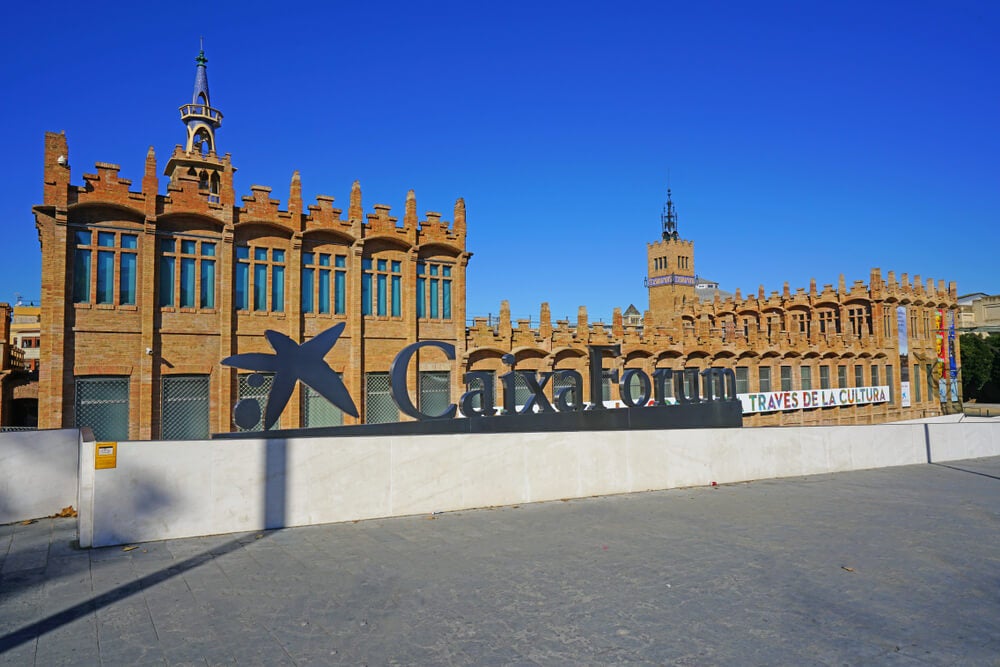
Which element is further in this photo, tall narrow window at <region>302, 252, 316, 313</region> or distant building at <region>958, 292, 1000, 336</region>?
distant building at <region>958, 292, 1000, 336</region>

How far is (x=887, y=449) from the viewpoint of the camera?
21.0 m

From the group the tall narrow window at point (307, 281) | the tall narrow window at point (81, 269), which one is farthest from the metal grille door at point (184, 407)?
the tall narrow window at point (307, 281)

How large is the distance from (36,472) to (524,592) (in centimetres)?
968

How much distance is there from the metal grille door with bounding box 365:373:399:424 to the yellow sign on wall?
19806 mm

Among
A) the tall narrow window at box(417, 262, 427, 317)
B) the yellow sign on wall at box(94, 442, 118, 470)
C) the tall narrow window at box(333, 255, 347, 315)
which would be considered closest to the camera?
the yellow sign on wall at box(94, 442, 118, 470)

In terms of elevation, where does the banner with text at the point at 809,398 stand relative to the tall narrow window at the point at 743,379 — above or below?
below

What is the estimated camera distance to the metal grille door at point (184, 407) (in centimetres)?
2511

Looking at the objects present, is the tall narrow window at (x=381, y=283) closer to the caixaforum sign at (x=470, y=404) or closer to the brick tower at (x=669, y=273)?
the caixaforum sign at (x=470, y=404)

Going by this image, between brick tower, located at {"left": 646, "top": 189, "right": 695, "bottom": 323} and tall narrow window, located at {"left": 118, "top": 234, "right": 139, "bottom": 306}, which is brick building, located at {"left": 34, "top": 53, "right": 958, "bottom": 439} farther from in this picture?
brick tower, located at {"left": 646, "top": 189, "right": 695, "bottom": 323}

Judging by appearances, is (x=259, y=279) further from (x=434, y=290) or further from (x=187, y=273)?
(x=434, y=290)

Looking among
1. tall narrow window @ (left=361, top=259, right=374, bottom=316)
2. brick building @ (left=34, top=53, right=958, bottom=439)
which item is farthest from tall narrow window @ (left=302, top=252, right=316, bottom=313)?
tall narrow window @ (left=361, top=259, right=374, bottom=316)

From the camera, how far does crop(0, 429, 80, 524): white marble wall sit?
38.7 feet

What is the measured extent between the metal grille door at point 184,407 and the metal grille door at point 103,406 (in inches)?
52.3

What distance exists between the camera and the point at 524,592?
7980 mm
